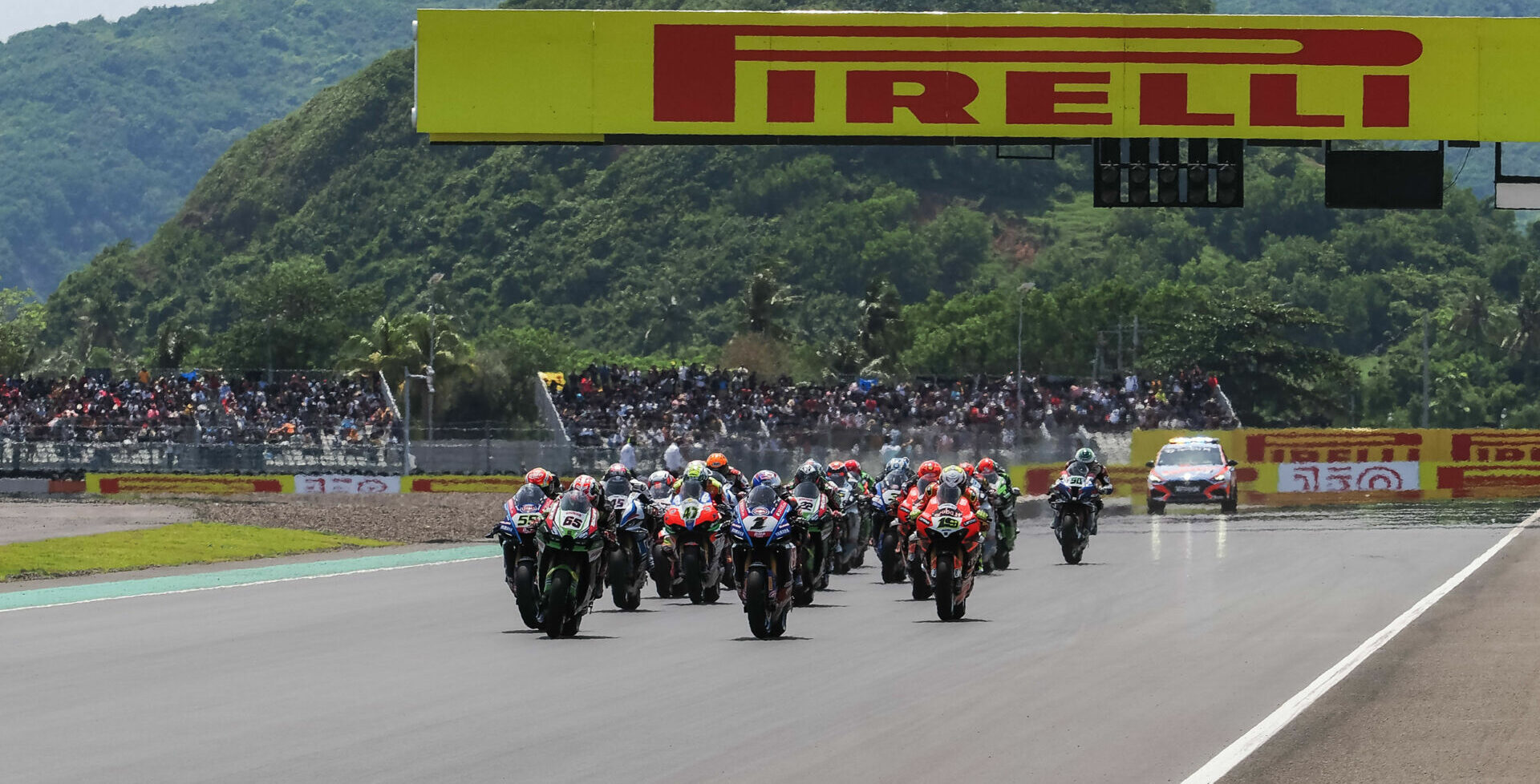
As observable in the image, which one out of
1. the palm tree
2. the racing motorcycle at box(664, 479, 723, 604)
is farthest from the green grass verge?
the palm tree

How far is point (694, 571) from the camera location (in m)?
21.3

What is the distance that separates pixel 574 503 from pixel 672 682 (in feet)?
11.8

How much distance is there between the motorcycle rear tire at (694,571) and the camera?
69.8ft

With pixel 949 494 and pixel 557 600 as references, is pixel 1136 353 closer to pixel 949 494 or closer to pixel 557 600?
pixel 949 494

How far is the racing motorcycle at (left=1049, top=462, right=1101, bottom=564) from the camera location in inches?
1110

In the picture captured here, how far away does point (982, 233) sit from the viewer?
188125mm

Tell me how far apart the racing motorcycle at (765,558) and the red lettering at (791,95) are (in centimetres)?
1311

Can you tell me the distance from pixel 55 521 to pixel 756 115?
17580 mm

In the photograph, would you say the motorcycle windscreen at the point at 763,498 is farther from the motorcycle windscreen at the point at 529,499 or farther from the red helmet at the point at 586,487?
the motorcycle windscreen at the point at 529,499

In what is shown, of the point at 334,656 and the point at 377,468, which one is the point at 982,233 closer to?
the point at 377,468

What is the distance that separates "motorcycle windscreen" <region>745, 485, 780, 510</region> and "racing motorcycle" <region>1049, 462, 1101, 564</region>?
10805 mm

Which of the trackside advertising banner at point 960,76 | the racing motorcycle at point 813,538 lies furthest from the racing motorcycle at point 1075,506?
the racing motorcycle at point 813,538

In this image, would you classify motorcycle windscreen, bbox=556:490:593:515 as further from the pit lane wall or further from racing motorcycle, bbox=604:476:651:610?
the pit lane wall

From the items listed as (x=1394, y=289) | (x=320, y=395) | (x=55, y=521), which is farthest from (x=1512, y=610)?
(x=1394, y=289)
